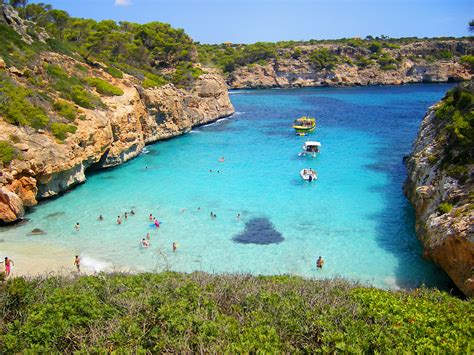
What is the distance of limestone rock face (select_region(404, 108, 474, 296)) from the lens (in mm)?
15531

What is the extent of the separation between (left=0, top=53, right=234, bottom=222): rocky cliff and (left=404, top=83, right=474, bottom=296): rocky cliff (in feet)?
→ 77.2

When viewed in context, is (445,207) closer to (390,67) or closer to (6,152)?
(6,152)

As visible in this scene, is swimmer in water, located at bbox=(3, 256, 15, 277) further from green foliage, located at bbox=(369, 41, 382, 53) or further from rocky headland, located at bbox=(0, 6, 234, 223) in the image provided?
green foliage, located at bbox=(369, 41, 382, 53)

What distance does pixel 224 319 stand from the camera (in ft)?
32.3

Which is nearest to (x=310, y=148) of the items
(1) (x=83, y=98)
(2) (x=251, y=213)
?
(2) (x=251, y=213)

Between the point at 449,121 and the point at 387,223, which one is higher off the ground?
the point at 449,121

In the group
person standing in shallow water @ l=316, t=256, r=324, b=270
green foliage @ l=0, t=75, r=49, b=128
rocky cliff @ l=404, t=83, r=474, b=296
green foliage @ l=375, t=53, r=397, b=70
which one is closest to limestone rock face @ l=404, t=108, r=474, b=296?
rocky cliff @ l=404, t=83, r=474, b=296

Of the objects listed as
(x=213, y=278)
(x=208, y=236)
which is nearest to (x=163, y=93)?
(x=208, y=236)

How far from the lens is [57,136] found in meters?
29.8

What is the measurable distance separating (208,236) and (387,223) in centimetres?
1119

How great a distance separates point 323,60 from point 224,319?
128 m

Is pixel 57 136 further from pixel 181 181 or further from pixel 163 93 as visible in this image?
pixel 163 93

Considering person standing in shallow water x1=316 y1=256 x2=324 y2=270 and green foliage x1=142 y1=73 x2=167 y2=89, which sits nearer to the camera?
person standing in shallow water x1=316 y1=256 x2=324 y2=270

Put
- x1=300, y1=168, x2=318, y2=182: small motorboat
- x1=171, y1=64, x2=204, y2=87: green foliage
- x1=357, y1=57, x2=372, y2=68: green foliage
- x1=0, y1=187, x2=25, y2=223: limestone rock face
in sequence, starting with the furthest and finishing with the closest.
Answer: x1=357, y1=57, x2=372, y2=68: green foliage
x1=171, y1=64, x2=204, y2=87: green foliage
x1=300, y1=168, x2=318, y2=182: small motorboat
x1=0, y1=187, x2=25, y2=223: limestone rock face
